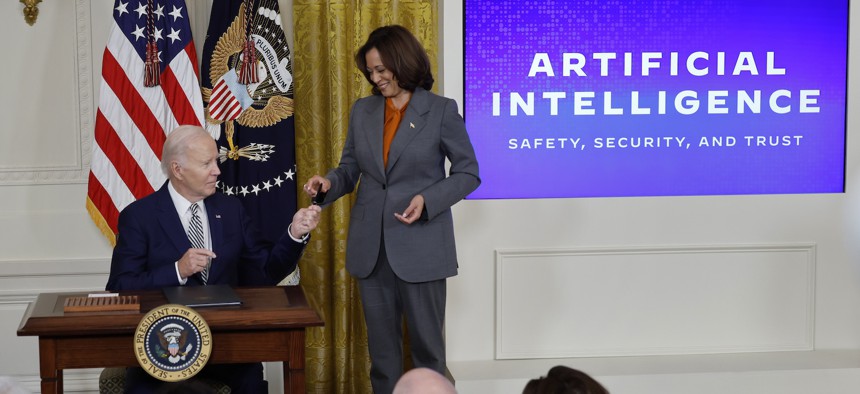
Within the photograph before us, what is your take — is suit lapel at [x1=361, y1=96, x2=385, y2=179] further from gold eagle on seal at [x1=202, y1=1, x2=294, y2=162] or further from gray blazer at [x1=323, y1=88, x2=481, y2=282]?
gold eagle on seal at [x1=202, y1=1, x2=294, y2=162]

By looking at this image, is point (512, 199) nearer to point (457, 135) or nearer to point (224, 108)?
point (457, 135)

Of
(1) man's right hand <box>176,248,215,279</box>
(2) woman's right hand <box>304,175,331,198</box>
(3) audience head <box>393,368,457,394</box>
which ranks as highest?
(2) woman's right hand <box>304,175,331,198</box>

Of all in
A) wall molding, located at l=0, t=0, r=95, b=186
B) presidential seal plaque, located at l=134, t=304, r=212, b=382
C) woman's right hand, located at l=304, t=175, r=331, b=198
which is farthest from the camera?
wall molding, located at l=0, t=0, r=95, b=186

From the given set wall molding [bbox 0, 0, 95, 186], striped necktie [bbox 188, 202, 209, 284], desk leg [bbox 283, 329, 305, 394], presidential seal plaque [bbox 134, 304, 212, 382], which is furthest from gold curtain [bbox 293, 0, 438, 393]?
presidential seal plaque [bbox 134, 304, 212, 382]

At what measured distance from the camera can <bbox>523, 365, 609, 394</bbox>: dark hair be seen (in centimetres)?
166

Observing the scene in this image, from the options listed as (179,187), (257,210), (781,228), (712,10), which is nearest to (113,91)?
(257,210)

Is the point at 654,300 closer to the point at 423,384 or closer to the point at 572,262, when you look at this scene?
the point at 572,262

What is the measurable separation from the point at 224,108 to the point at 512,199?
1.31 m

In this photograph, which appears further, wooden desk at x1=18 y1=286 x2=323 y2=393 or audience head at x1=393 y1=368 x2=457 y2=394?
wooden desk at x1=18 y1=286 x2=323 y2=393

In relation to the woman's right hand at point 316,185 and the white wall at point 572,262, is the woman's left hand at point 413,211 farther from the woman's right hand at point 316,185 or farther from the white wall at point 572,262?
the white wall at point 572,262

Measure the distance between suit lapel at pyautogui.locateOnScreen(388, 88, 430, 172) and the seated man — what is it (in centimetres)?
45

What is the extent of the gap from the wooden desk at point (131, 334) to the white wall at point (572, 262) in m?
1.70

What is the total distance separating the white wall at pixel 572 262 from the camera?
14.7 ft

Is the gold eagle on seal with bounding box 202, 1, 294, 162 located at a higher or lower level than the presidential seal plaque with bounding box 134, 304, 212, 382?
higher
